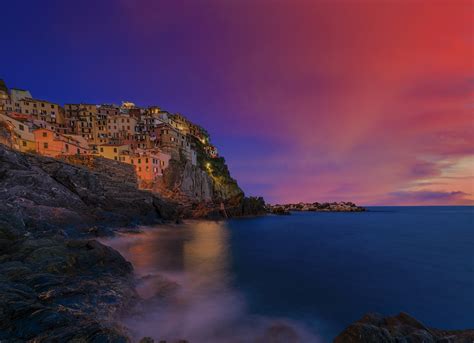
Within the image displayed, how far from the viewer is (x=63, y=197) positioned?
1068 inches

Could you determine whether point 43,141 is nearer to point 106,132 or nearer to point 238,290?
point 106,132

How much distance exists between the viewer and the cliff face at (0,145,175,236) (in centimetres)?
2059

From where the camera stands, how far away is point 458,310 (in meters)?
10.7

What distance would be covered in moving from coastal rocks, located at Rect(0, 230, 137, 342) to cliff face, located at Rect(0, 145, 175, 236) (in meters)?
4.84

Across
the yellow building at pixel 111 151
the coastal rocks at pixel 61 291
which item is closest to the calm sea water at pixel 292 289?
the coastal rocks at pixel 61 291

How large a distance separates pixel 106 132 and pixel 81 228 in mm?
61334

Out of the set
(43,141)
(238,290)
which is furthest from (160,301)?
(43,141)

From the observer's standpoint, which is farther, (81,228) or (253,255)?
(81,228)

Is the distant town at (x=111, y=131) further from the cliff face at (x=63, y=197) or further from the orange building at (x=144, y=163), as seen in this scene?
the cliff face at (x=63, y=197)

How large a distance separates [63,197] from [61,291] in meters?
26.2

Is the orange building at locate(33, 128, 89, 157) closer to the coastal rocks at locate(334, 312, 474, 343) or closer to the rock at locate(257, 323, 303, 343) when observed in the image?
the rock at locate(257, 323, 303, 343)

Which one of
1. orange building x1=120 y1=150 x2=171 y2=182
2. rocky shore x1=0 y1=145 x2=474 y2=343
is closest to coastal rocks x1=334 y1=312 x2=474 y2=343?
rocky shore x1=0 y1=145 x2=474 y2=343

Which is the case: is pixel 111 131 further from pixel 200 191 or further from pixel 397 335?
pixel 397 335

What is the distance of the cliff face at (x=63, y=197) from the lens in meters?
20.6
